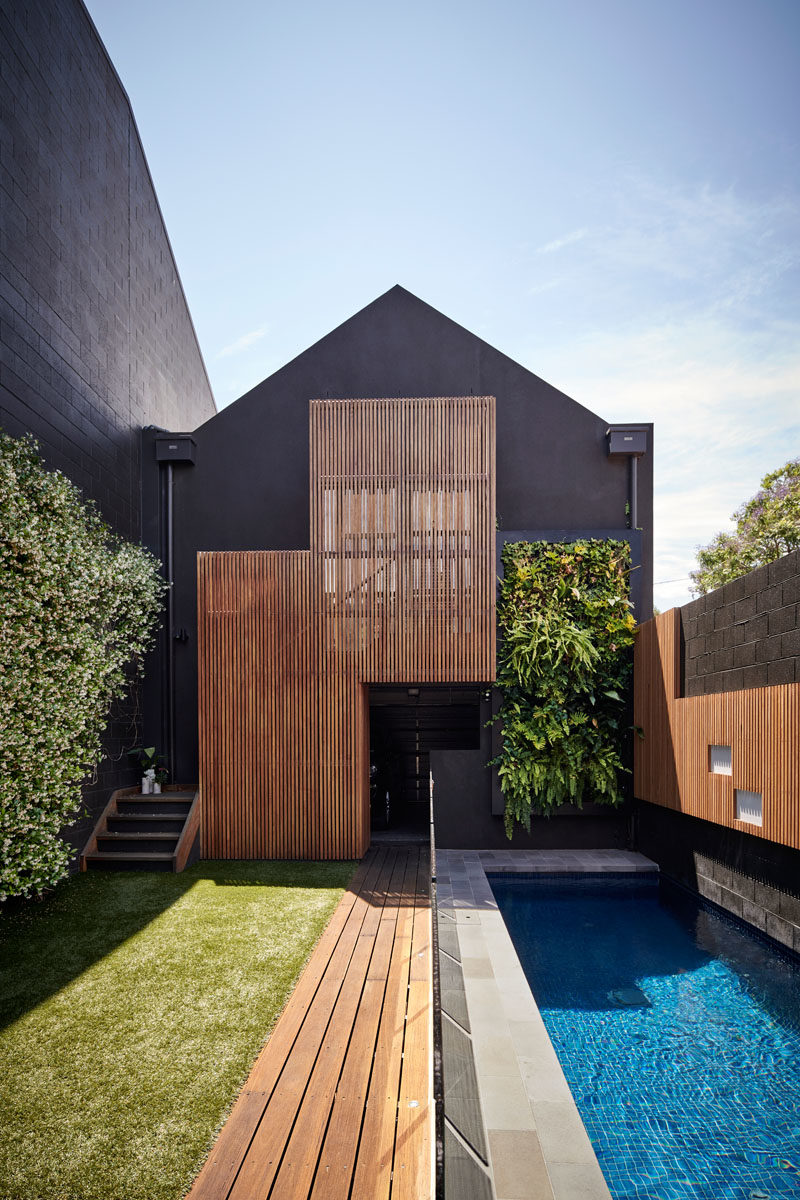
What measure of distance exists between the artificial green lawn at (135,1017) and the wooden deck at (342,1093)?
0.36ft

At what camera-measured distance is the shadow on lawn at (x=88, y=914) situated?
4.26 meters

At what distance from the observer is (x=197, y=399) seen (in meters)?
12.1

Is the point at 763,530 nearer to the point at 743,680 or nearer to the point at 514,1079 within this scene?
the point at 743,680

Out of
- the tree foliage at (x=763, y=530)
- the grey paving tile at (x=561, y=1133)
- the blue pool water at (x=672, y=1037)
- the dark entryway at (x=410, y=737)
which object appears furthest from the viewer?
the tree foliage at (x=763, y=530)

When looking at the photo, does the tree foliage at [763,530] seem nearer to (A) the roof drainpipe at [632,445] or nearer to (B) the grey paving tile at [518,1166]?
(A) the roof drainpipe at [632,445]

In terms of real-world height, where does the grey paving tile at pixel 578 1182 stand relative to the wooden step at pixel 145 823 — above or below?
below

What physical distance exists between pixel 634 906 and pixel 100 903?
15.8ft

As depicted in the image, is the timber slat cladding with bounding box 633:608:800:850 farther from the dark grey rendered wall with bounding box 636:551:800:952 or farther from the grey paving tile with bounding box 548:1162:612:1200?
A: the grey paving tile with bounding box 548:1162:612:1200

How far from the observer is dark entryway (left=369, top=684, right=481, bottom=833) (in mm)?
9211

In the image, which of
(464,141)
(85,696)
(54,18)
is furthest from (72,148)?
(85,696)

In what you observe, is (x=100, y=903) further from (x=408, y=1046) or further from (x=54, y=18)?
(x=54, y=18)

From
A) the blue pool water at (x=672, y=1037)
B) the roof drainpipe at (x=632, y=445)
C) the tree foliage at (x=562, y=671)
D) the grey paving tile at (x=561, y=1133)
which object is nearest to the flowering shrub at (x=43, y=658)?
the blue pool water at (x=672, y=1037)

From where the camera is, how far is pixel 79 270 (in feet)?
23.9

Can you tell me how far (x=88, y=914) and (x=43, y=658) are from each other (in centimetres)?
207
